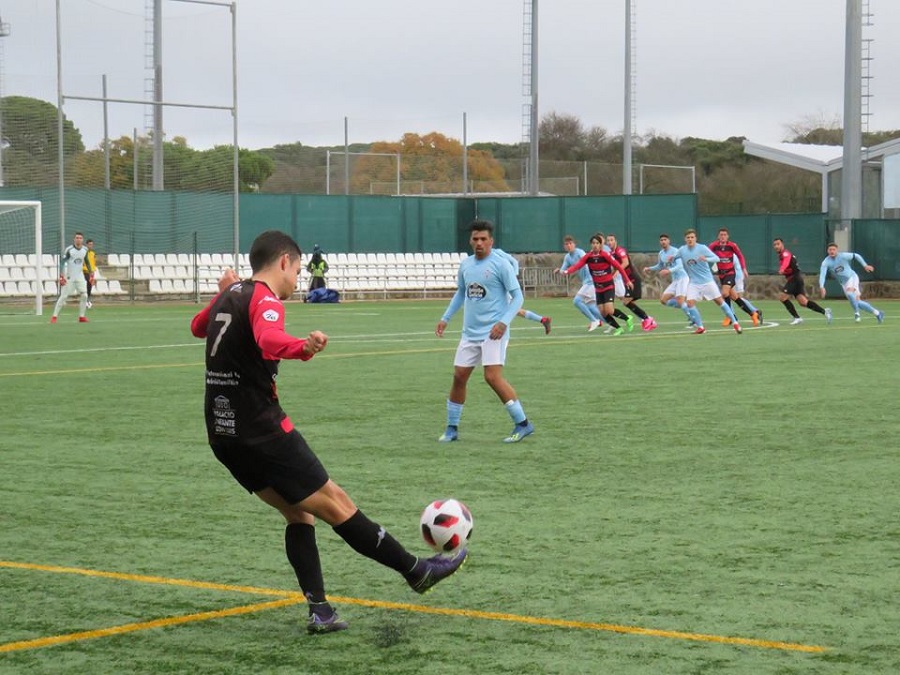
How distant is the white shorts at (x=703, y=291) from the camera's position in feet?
95.6

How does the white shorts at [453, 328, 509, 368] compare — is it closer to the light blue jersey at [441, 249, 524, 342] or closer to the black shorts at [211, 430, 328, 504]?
the light blue jersey at [441, 249, 524, 342]

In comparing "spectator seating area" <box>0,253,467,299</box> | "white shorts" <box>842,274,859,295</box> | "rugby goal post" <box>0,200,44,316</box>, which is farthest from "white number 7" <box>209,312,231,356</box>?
"spectator seating area" <box>0,253,467,299</box>

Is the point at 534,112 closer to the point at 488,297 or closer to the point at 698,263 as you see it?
the point at 698,263

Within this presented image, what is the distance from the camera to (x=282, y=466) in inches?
228

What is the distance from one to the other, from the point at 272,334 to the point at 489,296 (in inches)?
274

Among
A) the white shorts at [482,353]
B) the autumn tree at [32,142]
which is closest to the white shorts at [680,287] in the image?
the white shorts at [482,353]

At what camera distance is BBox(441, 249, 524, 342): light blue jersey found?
1242cm

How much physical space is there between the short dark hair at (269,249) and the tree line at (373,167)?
115 ft

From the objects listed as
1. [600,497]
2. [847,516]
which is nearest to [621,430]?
[600,497]

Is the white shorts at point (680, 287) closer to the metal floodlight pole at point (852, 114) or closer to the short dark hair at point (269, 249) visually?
the metal floodlight pole at point (852, 114)

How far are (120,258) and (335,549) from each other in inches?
1402

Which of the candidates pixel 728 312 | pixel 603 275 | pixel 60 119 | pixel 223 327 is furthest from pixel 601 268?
pixel 223 327

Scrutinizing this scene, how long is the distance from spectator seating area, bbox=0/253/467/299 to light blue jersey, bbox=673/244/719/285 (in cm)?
1401

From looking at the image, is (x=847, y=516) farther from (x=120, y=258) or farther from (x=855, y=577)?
(x=120, y=258)
